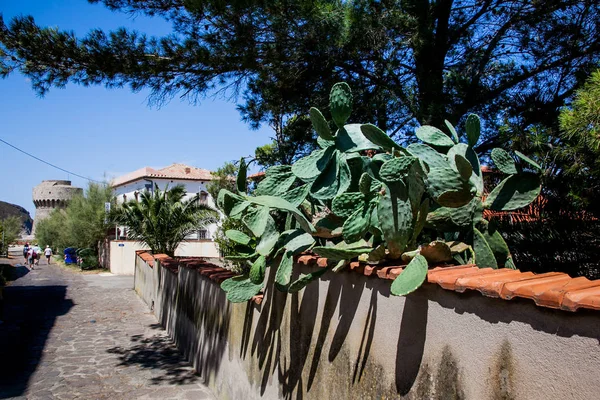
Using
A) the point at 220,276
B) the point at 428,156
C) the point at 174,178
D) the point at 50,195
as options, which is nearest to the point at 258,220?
the point at 428,156

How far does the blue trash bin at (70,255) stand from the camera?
33312 mm

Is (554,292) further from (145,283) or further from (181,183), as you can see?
(181,183)

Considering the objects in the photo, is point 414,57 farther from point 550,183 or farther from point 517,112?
point 550,183

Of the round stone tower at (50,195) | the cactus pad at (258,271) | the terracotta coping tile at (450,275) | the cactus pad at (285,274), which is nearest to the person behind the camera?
the terracotta coping tile at (450,275)

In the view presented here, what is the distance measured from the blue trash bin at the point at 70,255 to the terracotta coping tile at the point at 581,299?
117ft

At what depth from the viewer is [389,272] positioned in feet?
9.29

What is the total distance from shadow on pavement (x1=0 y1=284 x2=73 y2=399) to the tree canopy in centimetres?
426

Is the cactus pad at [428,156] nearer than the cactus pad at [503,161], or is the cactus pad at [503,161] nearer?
the cactus pad at [428,156]

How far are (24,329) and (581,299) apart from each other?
11517 millimetres

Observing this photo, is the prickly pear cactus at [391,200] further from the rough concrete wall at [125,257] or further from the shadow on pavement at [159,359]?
the rough concrete wall at [125,257]

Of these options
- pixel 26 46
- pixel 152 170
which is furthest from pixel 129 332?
pixel 152 170

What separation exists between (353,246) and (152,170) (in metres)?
44.7

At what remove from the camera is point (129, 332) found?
10.5 meters

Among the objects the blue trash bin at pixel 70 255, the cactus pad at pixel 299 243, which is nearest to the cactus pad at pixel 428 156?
the cactus pad at pixel 299 243
